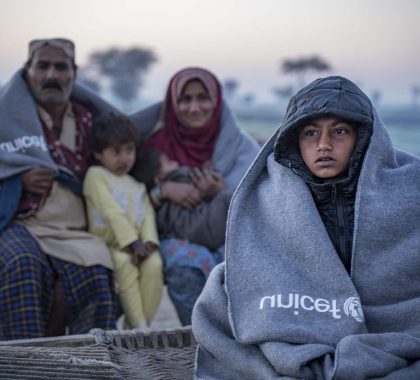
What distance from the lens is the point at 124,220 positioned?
4309mm

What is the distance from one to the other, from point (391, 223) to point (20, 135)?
2.27m

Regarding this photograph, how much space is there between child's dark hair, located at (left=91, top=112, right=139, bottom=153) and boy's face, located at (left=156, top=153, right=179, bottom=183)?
0.82ft

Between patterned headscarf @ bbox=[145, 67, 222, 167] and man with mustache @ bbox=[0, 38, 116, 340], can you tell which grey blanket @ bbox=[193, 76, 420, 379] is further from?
patterned headscarf @ bbox=[145, 67, 222, 167]

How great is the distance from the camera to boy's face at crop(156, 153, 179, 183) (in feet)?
15.0

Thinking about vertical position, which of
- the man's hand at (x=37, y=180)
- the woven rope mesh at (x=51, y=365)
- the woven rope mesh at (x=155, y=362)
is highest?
the man's hand at (x=37, y=180)

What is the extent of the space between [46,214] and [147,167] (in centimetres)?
64

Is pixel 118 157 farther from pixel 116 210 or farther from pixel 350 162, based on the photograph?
pixel 350 162

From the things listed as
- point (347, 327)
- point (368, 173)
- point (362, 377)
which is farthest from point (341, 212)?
point (362, 377)

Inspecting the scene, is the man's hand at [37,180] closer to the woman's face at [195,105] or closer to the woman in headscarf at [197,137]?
the woman in headscarf at [197,137]

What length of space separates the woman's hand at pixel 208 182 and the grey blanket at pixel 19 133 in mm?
795

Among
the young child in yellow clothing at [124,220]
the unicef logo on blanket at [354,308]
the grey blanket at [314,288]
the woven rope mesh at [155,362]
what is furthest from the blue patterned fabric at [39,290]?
the unicef logo on blanket at [354,308]

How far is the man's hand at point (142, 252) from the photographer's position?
427cm

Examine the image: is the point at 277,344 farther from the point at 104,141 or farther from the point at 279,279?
the point at 104,141

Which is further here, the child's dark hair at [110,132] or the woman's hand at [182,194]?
the woman's hand at [182,194]
